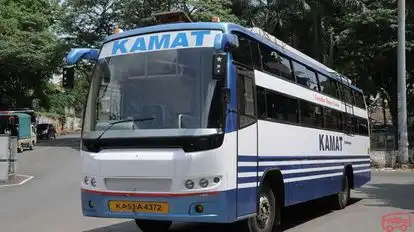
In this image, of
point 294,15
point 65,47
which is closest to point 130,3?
point 65,47

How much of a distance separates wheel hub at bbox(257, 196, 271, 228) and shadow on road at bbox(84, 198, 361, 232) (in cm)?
113

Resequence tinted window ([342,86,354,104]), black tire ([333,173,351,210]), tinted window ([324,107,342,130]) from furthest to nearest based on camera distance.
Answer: tinted window ([342,86,354,104]), black tire ([333,173,351,210]), tinted window ([324,107,342,130])

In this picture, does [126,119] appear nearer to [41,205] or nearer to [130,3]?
[41,205]

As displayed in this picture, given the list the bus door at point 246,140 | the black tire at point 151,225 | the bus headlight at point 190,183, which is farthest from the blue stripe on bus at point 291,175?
the black tire at point 151,225

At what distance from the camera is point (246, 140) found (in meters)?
8.60

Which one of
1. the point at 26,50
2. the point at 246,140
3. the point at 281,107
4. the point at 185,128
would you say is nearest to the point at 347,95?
the point at 281,107

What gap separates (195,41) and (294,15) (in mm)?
28451

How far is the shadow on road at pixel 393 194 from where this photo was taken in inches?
570

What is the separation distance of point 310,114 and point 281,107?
5.94 ft

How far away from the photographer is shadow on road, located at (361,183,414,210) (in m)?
14.5

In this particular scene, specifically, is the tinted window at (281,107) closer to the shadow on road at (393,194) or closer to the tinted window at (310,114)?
the tinted window at (310,114)

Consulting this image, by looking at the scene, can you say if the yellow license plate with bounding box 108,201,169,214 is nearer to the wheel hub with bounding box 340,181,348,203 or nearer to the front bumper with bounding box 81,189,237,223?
the front bumper with bounding box 81,189,237,223

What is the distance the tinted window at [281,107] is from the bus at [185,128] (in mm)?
34

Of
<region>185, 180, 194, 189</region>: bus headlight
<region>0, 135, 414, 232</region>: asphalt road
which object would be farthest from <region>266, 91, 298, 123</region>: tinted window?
<region>185, 180, 194, 189</region>: bus headlight
